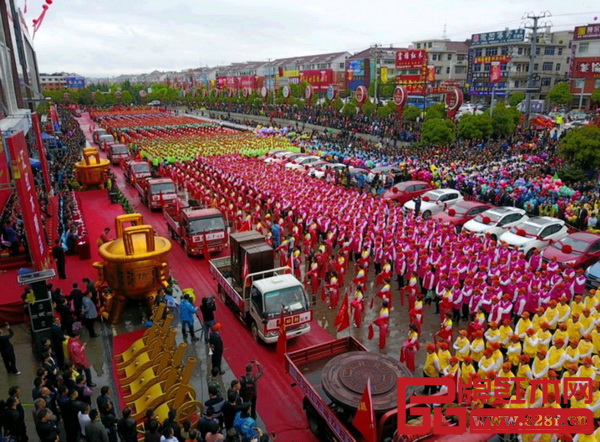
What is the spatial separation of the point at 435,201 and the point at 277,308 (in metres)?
11.8

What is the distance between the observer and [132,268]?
11.2 m

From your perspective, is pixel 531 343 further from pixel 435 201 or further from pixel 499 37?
pixel 499 37

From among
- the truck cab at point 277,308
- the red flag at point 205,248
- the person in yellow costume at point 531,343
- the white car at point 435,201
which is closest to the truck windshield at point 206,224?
the red flag at point 205,248

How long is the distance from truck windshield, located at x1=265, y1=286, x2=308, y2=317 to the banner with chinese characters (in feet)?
172

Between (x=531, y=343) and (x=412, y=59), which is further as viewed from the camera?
(x=412, y=59)

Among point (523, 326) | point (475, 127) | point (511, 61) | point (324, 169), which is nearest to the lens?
point (523, 326)

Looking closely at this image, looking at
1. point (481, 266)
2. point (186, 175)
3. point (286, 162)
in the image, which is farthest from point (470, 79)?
point (481, 266)

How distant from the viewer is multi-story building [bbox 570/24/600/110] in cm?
4894

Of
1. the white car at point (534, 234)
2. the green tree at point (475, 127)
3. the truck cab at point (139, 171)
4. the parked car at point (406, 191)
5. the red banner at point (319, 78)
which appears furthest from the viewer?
the red banner at point (319, 78)

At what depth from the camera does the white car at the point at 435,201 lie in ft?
63.8

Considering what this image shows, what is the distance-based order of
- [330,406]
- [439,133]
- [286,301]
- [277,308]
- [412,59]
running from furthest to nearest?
[412,59]
[439,133]
[286,301]
[277,308]
[330,406]

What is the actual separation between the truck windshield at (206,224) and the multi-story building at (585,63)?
4817cm

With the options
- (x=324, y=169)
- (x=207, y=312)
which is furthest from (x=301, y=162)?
(x=207, y=312)

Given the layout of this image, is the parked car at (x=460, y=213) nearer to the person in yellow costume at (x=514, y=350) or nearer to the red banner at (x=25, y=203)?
the person in yellow costume at (x=514, y=350)
